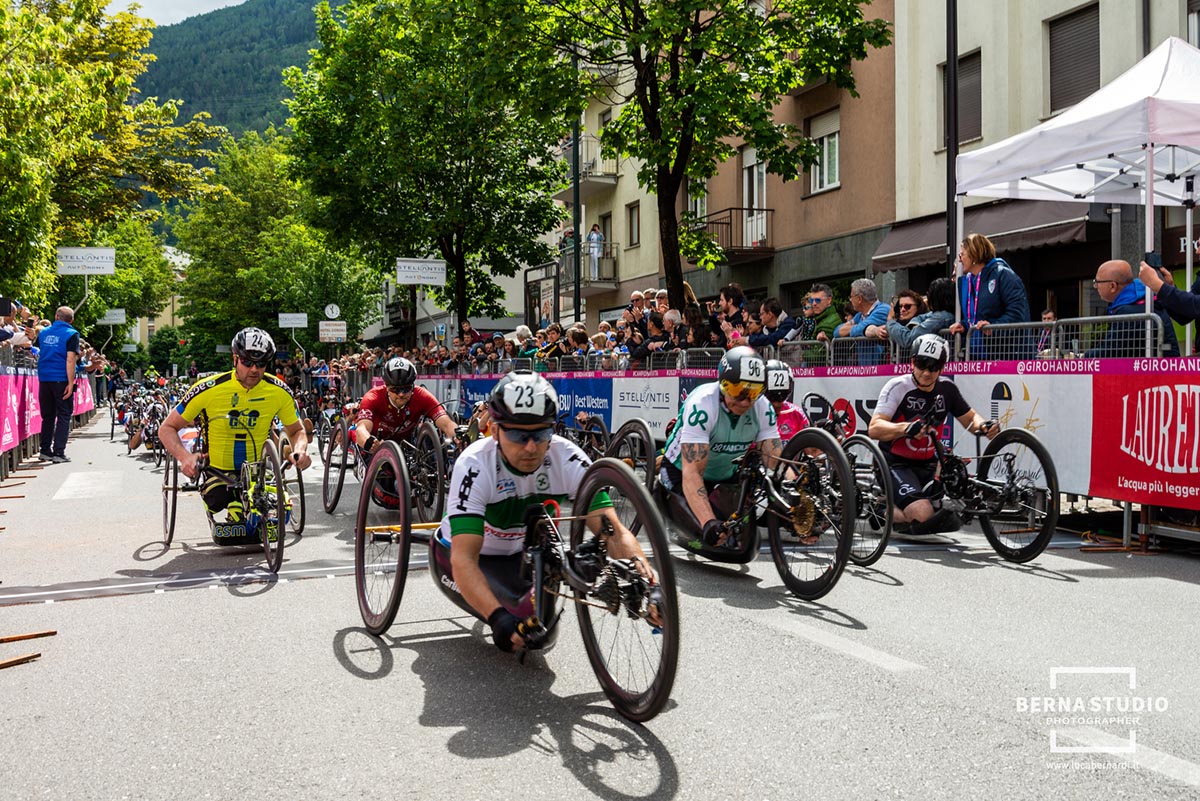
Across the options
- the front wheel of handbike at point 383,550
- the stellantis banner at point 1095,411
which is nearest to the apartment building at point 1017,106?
the stellantis banner at point 1095,411

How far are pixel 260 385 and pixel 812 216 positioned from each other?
18229mm

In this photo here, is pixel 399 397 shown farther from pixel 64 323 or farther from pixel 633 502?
pixel 64 323

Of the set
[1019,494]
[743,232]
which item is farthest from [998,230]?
[1019,494]

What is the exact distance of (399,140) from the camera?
30.4 m

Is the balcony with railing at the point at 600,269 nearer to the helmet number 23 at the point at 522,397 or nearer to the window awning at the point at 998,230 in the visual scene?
the window awning at the point at 998,230

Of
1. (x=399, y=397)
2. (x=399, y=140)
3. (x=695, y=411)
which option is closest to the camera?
(x=695, y=411)

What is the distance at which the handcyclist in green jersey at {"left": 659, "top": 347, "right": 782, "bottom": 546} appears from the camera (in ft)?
22.6

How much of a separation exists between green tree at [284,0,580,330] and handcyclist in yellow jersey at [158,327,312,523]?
2150 cm

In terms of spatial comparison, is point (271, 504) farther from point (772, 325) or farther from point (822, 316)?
point (822, 316)

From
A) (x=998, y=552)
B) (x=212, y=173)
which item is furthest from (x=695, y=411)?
(x=212, y=173)

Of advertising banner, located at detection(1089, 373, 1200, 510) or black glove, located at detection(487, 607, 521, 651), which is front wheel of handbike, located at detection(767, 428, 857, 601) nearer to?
black glove, located at detection(487, 607, 521, 651)

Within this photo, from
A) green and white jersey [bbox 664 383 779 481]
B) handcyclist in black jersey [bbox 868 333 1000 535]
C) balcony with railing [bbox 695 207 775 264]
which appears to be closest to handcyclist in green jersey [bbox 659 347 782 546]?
green and white jersey [bbox 664 383 779 481]

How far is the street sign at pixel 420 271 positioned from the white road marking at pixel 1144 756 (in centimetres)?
2671

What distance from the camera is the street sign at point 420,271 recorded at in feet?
97.1
